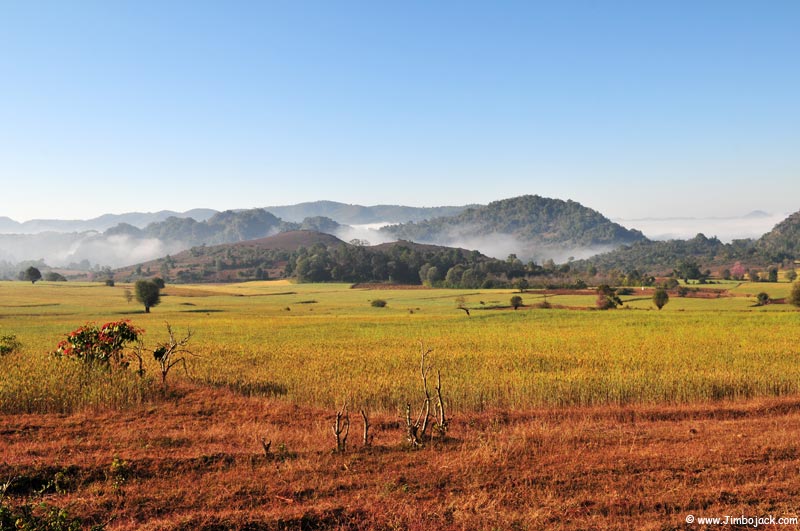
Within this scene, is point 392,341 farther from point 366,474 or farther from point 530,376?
point 366,474

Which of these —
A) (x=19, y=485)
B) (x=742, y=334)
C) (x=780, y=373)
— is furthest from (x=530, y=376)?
(x=742, y=334)

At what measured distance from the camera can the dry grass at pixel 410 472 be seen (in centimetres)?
837

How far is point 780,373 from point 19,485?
22018 millimetres

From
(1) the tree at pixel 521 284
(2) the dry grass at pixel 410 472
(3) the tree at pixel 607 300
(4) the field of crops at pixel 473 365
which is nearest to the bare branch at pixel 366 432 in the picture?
(2) the dry grass at pixel 410 472

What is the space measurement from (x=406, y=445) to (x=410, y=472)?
155 centimetres

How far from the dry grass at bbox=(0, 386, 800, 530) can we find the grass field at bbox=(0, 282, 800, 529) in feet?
0.14

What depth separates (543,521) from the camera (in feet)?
26.6

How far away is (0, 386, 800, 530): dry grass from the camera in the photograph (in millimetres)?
8367

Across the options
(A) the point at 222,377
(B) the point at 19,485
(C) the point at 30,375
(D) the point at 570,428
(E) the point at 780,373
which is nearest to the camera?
(B) the point at 19,485

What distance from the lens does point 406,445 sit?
11.7 metres

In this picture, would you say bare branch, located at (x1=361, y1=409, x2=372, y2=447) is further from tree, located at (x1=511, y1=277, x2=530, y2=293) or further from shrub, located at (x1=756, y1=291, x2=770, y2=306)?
tree, located at (x1=511, y1=277, x2=530, y2=293)

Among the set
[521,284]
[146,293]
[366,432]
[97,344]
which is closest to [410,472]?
[366,432]

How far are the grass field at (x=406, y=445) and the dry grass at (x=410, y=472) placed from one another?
0.04m

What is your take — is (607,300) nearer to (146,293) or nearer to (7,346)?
(146,293)
